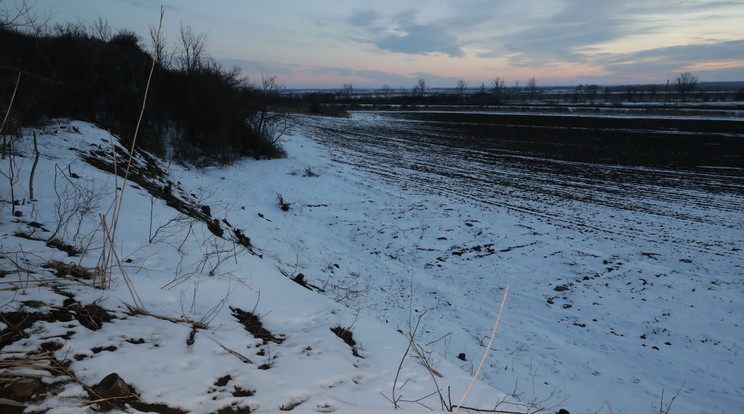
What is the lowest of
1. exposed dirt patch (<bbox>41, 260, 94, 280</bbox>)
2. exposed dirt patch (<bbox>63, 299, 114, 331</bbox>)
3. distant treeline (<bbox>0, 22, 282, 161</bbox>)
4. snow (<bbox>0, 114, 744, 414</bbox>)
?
snow (<bbox>0, 114, 744, 414</bbox>)

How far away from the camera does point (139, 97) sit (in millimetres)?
17312

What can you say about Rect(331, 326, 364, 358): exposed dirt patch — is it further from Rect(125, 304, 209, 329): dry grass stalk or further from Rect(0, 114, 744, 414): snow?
Rect(125, 304, 209, 329): dry grass stalk

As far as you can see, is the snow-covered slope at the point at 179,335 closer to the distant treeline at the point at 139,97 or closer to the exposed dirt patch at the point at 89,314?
the exposed dirt patch at the point at 89,314

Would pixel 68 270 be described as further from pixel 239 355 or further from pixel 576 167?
pixel 576 167

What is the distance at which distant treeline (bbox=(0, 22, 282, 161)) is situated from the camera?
13016 millimetres

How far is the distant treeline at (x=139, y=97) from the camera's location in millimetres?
13016

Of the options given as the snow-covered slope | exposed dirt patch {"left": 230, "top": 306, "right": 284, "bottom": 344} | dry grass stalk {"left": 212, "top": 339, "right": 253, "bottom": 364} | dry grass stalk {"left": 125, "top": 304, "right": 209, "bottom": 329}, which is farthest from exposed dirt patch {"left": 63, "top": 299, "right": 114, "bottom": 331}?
exposed dirt patch {"left": 230, "top": 306, "right": 284, "bottom": 344}

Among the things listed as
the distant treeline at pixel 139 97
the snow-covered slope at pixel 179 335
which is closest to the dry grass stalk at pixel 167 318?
the snow-covered slope at pixel 179 335

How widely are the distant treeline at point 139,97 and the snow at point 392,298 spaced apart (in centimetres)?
210

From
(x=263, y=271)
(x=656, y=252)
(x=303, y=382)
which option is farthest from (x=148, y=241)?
(x=656, y=252)

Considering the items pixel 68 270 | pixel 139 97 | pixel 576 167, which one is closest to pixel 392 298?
pixel 68 270

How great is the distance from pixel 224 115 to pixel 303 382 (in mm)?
20507

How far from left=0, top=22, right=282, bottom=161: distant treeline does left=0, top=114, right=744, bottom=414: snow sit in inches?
82.9

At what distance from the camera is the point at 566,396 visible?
5.03 meters
